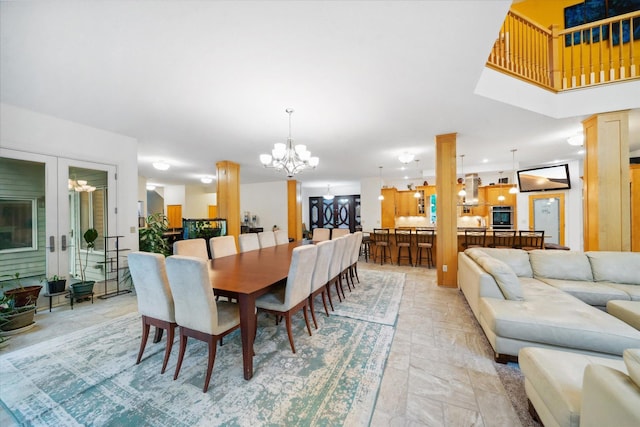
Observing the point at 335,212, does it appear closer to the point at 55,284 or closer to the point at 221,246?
the point at 221,246

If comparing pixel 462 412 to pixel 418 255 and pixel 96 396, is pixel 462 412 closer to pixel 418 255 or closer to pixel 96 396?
pixel 96 396

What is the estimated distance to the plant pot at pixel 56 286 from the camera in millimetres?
3117

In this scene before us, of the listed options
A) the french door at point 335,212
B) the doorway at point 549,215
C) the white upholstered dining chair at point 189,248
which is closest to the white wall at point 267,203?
the french door at point 335,212

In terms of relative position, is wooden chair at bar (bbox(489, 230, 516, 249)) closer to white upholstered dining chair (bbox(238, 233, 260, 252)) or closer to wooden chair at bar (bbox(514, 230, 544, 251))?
wooden chair at bar (bbox(514, 230, 544, 251))

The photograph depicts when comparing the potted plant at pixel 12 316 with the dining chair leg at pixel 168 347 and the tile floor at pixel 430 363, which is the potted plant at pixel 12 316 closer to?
the tile floor at pixel 430 363

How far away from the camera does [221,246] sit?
3.40 metres

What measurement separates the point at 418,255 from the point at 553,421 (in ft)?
15.9

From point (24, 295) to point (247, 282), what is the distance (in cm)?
307

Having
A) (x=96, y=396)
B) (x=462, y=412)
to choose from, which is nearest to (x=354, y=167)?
(x=462, y=412)

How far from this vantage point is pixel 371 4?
1525 mm

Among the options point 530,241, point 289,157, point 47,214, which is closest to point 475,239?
point 530,241

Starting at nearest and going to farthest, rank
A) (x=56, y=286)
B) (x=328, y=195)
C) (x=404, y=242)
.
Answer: (x=56, y=286) → (x=404, y=242) → (x=328, y=195)

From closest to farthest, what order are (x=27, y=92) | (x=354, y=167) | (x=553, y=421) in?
1. (x=553, y=421)
2. (x=27, y=92)
3. (x=354, y=167)

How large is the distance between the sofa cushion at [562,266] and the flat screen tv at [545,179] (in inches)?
153
